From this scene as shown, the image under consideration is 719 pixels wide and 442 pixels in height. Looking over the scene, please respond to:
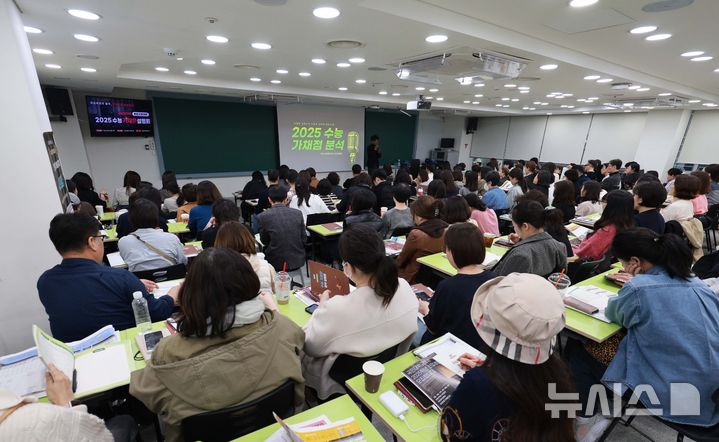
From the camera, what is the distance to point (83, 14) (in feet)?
8.64

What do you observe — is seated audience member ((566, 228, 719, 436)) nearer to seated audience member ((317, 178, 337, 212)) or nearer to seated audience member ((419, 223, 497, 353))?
seated audience member ((419, 223, 497, 353))

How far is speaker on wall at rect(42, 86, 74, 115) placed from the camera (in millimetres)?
6480

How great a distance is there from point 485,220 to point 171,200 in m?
5.08

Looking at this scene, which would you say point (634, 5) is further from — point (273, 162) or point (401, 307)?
point (273, 162)

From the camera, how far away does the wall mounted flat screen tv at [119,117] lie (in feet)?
23.2

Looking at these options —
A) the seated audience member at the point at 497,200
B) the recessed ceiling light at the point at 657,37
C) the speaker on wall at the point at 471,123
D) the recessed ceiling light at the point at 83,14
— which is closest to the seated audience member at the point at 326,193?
the seated audience member at the point at 497,200

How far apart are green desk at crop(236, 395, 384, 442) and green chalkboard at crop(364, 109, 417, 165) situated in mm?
11516

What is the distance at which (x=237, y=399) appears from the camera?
121 cm

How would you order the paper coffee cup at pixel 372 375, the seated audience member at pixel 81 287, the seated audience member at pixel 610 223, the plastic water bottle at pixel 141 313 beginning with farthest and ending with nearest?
the seated audience member at pixel 610 223 → the plastic water bottle at pixel 141 313 → the seated audience member at pixel 81 287 → the paper coffee cup at pixel 372 375

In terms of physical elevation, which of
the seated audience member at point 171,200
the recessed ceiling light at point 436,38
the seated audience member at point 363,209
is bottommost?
the seated audience member at point 171,200

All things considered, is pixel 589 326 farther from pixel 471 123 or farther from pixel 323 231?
pixel 471 123

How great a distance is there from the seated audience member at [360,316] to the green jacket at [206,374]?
0.32m

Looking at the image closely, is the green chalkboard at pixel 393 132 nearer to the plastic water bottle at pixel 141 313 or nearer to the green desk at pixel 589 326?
the green desk at pixel 589 326

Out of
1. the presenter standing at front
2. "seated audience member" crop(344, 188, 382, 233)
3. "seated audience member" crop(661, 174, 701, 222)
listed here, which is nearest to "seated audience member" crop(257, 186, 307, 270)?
"seated audience member" crop(344, 188, 382, 233)
